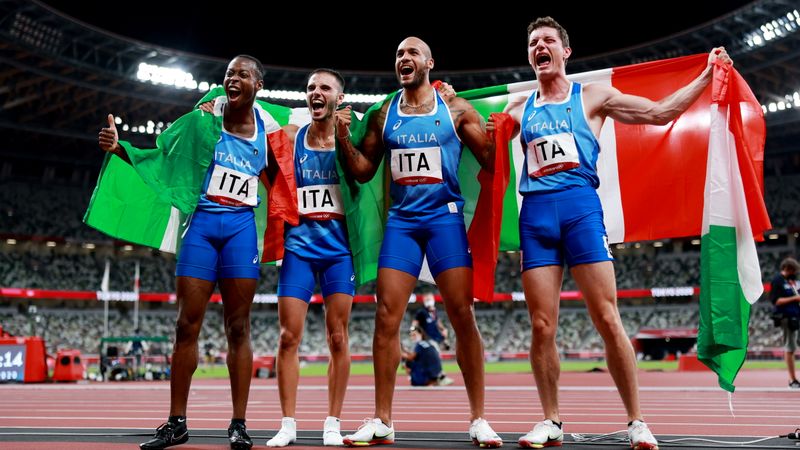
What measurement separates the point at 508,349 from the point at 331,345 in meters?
41.3

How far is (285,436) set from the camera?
481cm

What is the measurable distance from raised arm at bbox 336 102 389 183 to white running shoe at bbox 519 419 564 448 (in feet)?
7.29

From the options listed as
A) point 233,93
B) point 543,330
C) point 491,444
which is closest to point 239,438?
point 491,444

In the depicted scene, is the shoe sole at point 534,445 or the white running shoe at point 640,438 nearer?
the white running shoe at point 640,438

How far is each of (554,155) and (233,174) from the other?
2.35 metres

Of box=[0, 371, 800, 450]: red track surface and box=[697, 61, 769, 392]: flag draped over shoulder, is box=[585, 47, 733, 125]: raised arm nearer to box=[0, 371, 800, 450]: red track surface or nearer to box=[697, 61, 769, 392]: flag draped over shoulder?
box=[697, 61, 769, 392]: flag draped over shoulder

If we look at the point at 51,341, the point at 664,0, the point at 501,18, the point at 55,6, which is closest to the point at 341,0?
the point at 501,18

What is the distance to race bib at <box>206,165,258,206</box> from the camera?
515 centimetres

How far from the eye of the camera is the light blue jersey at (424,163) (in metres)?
5.07

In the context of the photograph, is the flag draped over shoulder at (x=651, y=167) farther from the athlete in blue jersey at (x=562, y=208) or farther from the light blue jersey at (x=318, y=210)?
the light blue jersey at (x=318, y=210)

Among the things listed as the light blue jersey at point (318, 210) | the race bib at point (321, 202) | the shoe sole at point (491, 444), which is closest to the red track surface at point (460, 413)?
the shoe sole at point (491, 444)

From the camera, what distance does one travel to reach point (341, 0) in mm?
34875

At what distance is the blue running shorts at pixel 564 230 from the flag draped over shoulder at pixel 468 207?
0.49 m

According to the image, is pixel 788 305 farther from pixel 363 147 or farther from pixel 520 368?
pixel 520 368
